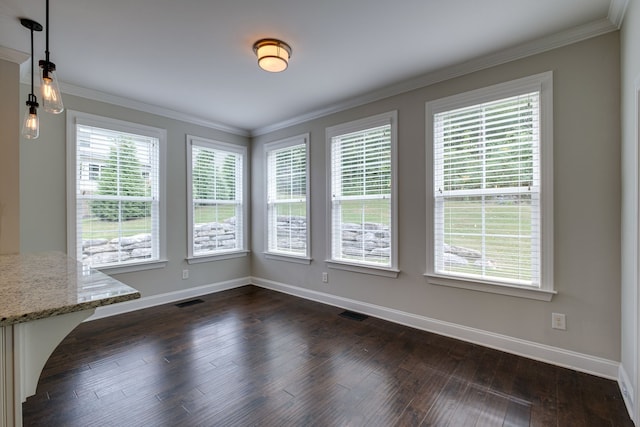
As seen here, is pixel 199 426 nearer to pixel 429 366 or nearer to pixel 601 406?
pixel 429 366

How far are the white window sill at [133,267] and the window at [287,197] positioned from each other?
5.18 ft

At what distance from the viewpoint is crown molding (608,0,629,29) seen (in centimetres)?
201

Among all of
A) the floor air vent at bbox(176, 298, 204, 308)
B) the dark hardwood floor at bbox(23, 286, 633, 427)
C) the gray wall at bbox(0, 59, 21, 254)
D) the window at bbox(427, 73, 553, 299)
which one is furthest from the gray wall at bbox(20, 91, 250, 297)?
the window at bbox(427, 73, 553, 299)

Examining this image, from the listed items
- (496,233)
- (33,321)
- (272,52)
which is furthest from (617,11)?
(33,321)

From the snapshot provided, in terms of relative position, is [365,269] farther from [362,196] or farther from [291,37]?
[291,37]

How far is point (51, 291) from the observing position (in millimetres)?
1151

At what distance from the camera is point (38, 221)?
3.17 m

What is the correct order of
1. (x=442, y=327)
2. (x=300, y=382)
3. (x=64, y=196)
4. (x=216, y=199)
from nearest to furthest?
(x=300, y=382), (x=442, y=327), (x=64, y=196), (x=216, y=199)

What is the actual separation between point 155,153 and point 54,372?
2.69 m

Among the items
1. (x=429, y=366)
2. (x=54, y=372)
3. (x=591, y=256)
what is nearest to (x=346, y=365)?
(x=429, y=366)

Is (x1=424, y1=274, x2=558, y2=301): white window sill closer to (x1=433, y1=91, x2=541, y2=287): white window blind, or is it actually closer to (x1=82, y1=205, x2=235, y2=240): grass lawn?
(x1=433, y1=91, x2=541, y2=287): white window blind

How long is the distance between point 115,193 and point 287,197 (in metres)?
2.23

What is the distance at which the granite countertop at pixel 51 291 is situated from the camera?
0.94 meters

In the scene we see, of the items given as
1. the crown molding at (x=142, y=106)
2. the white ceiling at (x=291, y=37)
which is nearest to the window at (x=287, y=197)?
the crown molding at (x=142, y=106)
